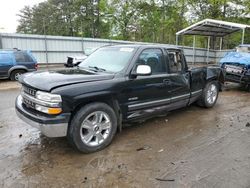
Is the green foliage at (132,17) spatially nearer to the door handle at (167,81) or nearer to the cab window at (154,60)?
the cab window at (154,60)

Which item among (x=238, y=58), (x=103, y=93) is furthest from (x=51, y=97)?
(x=238, y=58)

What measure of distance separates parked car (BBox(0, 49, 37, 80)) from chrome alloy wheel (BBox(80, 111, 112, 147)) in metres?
8.73

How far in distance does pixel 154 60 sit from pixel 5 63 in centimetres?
901

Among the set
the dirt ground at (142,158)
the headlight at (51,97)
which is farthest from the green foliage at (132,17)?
the headlight at (51,97)

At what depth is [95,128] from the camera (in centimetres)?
371

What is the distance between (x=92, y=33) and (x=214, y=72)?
113 feet

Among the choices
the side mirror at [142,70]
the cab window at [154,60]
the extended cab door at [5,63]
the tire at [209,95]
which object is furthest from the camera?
the extended cab door at [5,63]

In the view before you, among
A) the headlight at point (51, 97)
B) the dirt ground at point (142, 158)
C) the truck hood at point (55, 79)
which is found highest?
the truck hood at point (55, 79)

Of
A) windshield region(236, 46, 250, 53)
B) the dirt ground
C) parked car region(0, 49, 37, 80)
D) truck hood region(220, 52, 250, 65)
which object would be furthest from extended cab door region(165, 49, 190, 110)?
parked car region(0, 49, 37, 80)

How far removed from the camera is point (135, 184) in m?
2.87

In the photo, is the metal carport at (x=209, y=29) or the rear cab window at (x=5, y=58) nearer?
the rear cab window at (x=5, y=58)

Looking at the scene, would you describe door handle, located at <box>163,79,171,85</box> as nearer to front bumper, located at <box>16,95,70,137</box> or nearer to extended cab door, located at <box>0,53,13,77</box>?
front bumper, located at <box>16,95,70,137</box>

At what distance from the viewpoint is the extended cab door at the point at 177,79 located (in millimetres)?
4918

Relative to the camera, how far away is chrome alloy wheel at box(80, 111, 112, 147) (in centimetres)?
361
